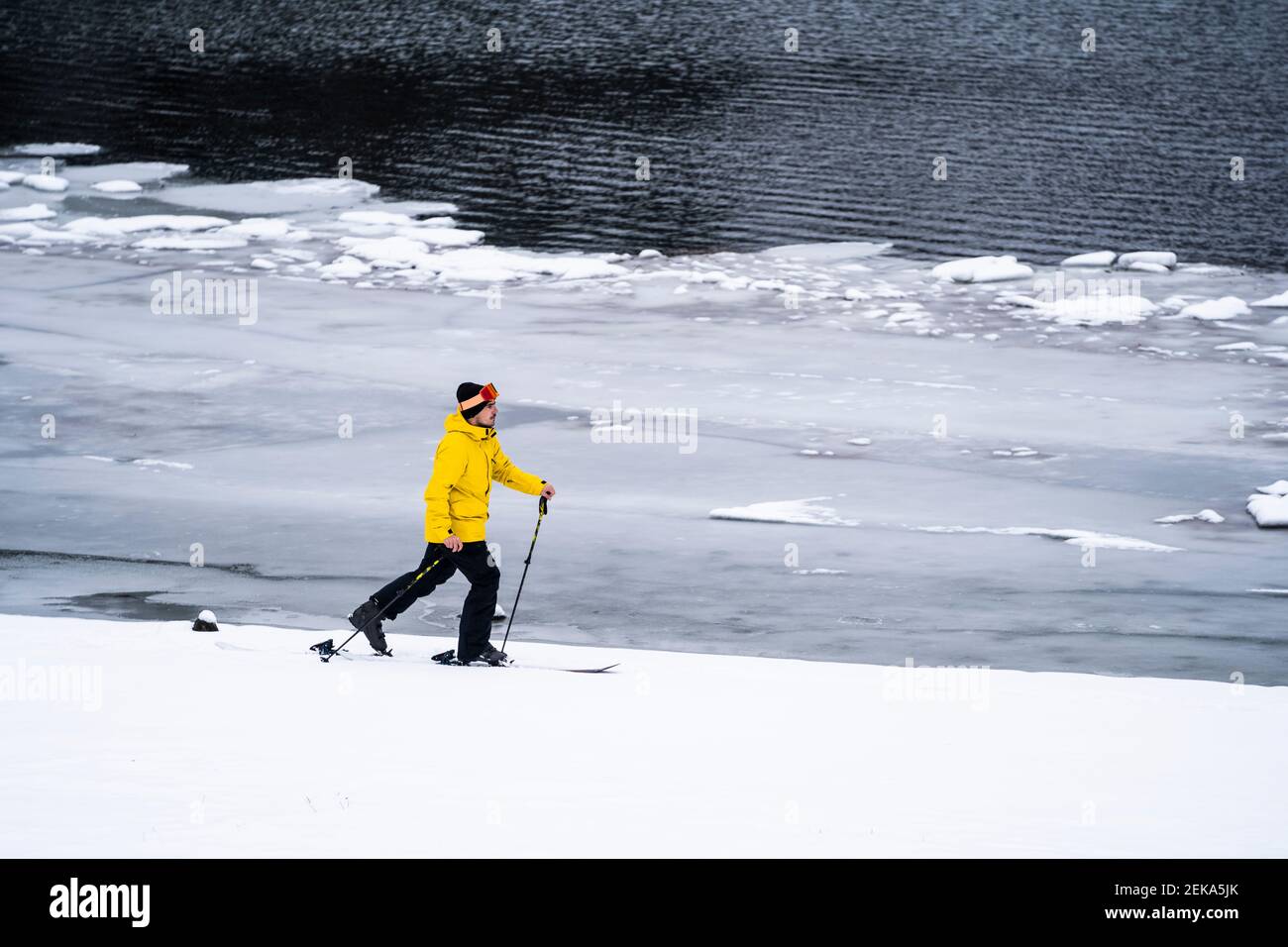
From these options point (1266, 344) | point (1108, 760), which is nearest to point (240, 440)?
point (1108, 760)

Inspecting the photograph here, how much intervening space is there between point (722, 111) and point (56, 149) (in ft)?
45.0

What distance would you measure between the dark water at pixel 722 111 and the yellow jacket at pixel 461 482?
690 inches

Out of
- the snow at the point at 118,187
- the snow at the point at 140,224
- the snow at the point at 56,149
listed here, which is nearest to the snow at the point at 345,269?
the snow at the point at 140,224

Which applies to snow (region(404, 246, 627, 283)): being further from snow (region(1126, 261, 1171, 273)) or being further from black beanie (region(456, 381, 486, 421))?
black beanie (region(456, 381, 486, 421))

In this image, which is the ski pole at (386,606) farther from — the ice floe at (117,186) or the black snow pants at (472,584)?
the ice floe at (117,186)

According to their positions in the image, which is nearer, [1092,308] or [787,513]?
[787,513]

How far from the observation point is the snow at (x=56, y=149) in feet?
103

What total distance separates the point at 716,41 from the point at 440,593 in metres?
33.7

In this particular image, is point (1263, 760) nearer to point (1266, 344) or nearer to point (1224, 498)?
point (1224, 498)

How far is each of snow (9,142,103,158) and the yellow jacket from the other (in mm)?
26255

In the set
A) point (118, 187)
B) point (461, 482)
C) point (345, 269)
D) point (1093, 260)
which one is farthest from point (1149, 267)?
point (461, 482)

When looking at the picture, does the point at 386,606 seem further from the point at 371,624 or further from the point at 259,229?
the point at 259,229

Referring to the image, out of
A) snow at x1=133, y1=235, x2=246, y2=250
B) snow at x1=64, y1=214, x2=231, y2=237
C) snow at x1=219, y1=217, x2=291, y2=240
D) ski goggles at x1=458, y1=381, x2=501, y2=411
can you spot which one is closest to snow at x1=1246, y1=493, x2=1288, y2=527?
ski goggles at x1=458, y1=381, x2=501, y2=411

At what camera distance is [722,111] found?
116ft
